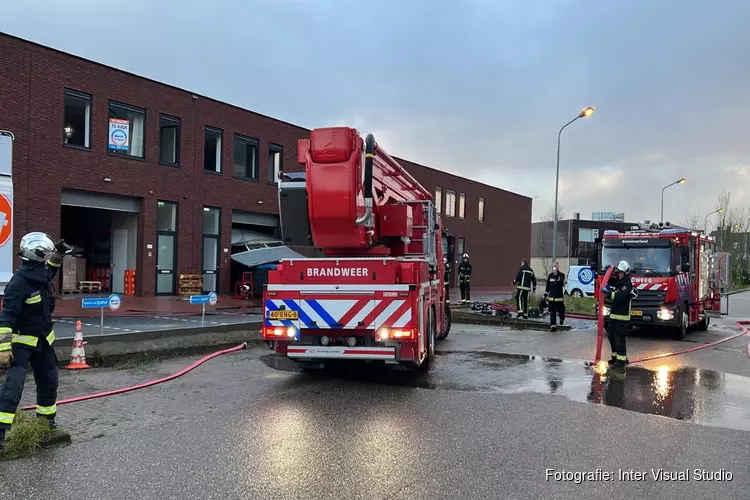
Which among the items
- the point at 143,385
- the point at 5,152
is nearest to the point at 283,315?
the point at 143,385

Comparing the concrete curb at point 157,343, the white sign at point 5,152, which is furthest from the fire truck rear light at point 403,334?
the white sign at point 5,152

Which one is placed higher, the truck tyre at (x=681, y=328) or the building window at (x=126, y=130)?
the building window at (x=126, y=130)

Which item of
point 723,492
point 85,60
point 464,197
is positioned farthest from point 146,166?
point 464,197

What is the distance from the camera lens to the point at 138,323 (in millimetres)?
13359

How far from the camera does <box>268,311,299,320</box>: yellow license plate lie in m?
8.12

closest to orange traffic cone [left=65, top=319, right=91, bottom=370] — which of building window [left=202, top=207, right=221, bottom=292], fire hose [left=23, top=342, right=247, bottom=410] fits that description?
fire hose [left=23, top=342, right=247, bottom=410]

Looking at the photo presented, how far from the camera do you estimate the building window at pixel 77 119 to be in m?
19.0

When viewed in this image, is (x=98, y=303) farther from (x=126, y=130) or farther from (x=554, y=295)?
(x=126, y=130)

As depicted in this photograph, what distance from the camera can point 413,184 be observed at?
11.1m

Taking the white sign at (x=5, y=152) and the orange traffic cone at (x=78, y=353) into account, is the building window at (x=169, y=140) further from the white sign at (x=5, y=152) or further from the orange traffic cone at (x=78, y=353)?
the orange traffic cone at (x=78, y=353)

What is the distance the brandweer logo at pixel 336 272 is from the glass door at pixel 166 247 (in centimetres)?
1525

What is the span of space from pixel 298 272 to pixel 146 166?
49.5 feet

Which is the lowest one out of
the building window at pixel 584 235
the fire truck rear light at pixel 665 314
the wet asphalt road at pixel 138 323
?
the wet asphalt road at pixel 138 323

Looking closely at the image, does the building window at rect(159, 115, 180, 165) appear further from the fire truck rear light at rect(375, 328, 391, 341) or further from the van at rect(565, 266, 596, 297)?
the van at rect(565, 266, 596, 297)
